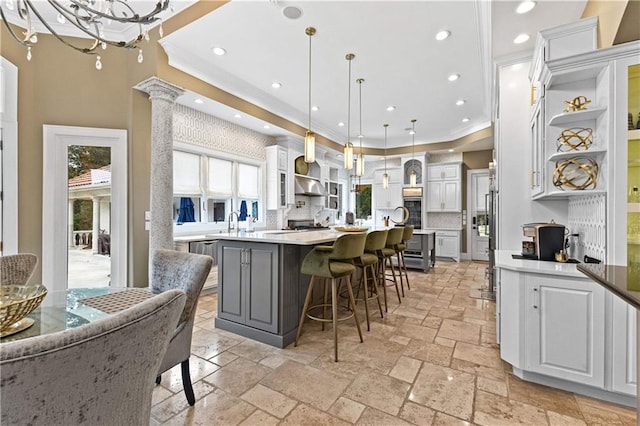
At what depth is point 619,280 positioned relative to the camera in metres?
0.98

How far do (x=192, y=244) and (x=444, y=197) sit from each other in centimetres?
615

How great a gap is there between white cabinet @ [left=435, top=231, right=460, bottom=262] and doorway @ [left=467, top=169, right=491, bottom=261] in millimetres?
481

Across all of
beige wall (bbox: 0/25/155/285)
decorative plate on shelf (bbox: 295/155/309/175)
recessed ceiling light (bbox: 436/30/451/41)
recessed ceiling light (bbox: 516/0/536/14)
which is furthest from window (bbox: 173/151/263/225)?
recessed ceiling light (bbox: 516/0/536/14)

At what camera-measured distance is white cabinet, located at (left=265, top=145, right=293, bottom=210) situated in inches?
235

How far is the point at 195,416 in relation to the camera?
1745 mm

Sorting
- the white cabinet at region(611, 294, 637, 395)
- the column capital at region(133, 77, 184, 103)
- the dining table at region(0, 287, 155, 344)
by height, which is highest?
the column capital at region(133, 77, 184, 103)

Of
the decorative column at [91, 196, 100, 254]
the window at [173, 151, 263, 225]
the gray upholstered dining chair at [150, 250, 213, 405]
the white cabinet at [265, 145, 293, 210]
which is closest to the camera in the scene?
the gray upholstered dining chair at [150, 250, 213, 405]

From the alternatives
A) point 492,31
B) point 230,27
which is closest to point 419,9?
point 492,31

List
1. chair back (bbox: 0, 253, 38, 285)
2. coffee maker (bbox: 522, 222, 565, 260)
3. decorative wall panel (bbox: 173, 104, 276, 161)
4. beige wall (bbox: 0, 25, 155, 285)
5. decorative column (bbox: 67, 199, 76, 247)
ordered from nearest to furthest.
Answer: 1. chair back (bbox: 0, 253, 38, 285)
2. coffee maker (bbox: 522, 222, 565, 260)
3. beige wall (bbox: 0, 25, 155, 285)
4. decorative column (bbox: 67, 199, 76, 247)
5. decorative wall panel (bbox: 173, 104, 276, 161)

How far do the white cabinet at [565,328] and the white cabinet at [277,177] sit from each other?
469 cm

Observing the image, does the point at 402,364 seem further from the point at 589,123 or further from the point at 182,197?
the point at 182,197

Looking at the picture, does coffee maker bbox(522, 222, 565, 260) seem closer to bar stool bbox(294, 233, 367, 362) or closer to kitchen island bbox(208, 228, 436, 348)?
bar stool bbox(294, 233, 367, 362)

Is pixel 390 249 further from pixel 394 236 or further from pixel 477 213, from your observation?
pixel 477 213

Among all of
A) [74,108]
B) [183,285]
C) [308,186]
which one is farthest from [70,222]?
[308,186]
